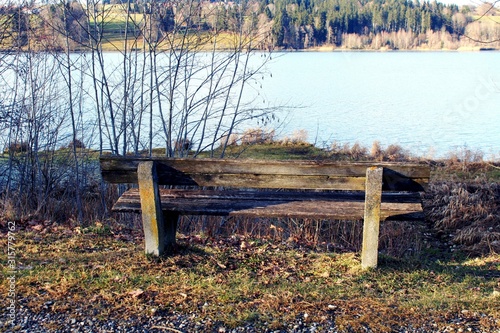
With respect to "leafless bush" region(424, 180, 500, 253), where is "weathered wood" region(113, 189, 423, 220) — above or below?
above

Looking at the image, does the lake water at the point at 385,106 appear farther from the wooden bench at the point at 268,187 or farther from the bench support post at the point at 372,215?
the bench support post at the point at 372,215

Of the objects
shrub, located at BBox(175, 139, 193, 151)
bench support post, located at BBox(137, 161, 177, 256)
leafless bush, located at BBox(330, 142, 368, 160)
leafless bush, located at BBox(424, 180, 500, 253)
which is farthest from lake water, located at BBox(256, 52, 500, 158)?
bench support post, located at BBox(137, 161, 177, 256)

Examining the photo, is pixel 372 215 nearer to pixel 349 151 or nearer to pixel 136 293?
pixel 136 293

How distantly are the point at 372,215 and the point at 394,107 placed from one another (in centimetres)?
1997

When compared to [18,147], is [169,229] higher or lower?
lower

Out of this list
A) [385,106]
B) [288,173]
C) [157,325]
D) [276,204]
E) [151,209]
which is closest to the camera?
[157,325]

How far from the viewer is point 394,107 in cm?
2355

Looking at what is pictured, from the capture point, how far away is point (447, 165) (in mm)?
14445

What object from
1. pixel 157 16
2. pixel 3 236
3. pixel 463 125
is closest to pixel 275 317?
pixel 3 236

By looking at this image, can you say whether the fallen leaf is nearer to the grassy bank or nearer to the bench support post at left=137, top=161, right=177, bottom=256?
the grassy bank

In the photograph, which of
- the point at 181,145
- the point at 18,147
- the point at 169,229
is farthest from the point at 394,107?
the point at 169,229

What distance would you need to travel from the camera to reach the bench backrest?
14.5 feet

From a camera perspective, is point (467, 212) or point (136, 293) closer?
point (136, 293)

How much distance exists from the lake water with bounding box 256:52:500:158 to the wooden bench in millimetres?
8917
